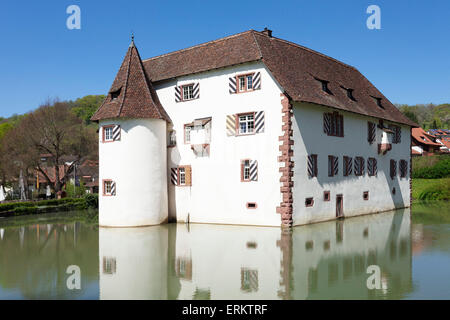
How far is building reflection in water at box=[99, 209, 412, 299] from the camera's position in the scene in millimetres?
9836

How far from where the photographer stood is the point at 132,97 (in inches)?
917

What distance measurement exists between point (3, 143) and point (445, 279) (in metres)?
Answer: 40.8

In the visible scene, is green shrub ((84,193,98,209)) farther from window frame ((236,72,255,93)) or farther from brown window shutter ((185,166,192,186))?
window frame ((236,72,255,93))

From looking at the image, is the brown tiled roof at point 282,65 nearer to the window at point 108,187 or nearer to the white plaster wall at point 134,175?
the white plaster wall at point 134,175

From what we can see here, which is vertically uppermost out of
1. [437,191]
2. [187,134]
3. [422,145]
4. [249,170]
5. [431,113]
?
[431,113]

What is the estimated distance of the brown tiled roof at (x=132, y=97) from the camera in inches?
896

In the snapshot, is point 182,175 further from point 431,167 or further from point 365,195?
point 431,167

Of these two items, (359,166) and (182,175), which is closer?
(182,175)

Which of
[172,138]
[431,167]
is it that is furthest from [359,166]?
[431,167]

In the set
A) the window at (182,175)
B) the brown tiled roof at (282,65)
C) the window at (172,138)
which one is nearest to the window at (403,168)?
the brown tiled roof at (282,65)

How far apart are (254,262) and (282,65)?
469 inches

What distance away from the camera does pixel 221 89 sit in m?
22.5

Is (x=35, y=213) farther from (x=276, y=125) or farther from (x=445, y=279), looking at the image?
(x=445, y=279)

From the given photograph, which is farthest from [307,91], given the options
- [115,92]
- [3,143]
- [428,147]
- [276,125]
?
[428,147]
